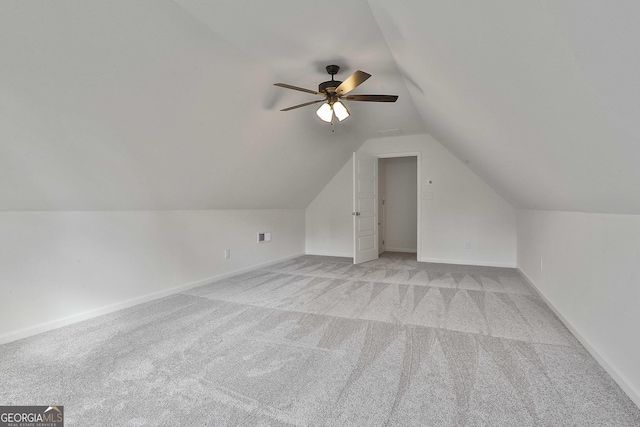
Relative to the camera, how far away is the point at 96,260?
2.90 m

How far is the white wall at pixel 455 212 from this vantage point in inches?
203

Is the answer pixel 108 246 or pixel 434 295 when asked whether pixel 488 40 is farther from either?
pixel 108 246

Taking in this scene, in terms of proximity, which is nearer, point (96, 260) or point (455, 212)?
point (96, 260)

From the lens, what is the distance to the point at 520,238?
4.67 meters

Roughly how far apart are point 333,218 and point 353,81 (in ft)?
13.2

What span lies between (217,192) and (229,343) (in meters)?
2.22

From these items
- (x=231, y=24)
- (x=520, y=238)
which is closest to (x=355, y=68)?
(x=231, y=24)

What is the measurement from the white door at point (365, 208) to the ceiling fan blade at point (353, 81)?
2.50m

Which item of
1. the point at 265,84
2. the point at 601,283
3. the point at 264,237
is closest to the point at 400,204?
the point at 264,237

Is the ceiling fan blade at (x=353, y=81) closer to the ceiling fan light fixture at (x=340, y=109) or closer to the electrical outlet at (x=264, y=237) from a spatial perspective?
the ceiling fan light fixture at (x=340, y=109)

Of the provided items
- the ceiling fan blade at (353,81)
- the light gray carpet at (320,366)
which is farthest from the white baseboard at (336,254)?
the ceiling fan blade at (353,81)

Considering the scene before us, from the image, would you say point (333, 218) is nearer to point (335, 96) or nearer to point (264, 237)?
point (264, 237)

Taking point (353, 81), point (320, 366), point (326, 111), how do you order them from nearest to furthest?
point (320, 366), point (353, 81), point (326, 111)

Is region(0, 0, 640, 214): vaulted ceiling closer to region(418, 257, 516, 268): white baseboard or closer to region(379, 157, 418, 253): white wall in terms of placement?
region(418, 257, 516, 268): white baseboard
